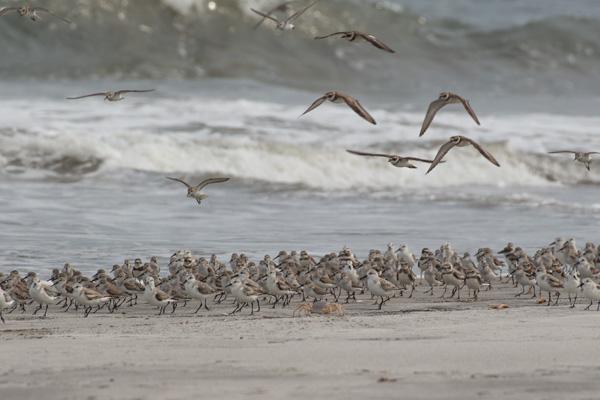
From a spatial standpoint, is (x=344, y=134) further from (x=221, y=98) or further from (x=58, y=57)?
(x=58, y=57)

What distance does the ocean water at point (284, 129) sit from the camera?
1898cm

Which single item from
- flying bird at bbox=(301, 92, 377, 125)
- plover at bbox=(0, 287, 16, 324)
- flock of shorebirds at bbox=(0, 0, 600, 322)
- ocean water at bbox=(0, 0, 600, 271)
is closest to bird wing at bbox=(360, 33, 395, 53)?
flock of shorebirds at bbox=(0, 0, 600, 322)

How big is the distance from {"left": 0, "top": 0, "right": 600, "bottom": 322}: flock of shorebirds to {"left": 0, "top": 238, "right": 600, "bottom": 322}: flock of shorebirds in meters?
0.01

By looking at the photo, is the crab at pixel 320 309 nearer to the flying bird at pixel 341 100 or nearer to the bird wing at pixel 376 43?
the flying bird at pixel 341 100

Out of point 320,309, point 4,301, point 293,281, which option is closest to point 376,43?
point 320,309

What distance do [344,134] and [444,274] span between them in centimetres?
1673

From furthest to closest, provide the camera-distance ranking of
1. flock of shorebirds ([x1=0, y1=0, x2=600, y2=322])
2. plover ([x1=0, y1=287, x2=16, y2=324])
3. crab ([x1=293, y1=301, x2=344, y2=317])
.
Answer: flock of shorebirds ([x1=0, y1=0, x2=600, y2=322])
crab ([x1=293, y1=301, x2=344, y2=317])
plover ([x1=0, y1=287, x2=16, y2=324])

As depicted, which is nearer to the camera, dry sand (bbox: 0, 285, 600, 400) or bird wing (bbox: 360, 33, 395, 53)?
dry sand (bbox: 0, 285, 600, 400)

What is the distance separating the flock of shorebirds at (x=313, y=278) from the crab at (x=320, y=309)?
1.85 feet

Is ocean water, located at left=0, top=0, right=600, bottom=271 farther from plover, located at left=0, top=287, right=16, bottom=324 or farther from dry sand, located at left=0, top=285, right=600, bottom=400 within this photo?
dry sand, located at left=0, top=285, right=600, bottom=400

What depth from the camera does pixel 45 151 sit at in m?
25.9

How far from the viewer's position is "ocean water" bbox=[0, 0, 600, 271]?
62.3 ft

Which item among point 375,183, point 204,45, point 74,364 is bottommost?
point 74,364

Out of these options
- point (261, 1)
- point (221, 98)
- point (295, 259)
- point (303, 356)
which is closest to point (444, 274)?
point (295, 259)
